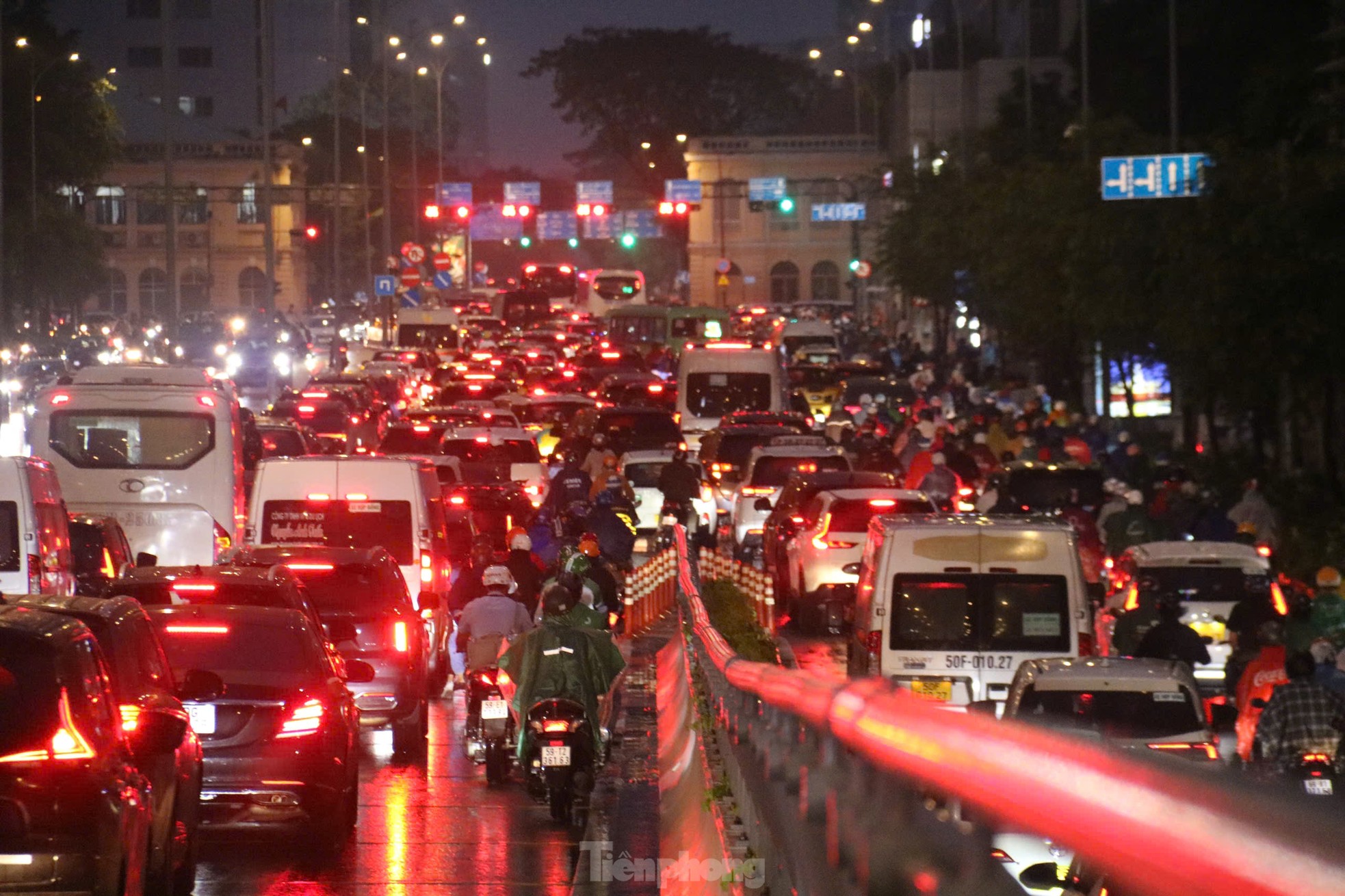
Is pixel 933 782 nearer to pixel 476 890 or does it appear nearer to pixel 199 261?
pixel 476 890

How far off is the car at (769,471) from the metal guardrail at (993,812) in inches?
897

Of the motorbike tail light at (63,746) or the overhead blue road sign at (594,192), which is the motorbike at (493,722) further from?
the overhead blue road sign at (594,192)

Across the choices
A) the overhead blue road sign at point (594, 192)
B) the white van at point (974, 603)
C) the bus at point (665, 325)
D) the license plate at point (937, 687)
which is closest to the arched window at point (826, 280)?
the overhead blue road sign at point (594, 192)

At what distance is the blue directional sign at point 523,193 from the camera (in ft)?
318

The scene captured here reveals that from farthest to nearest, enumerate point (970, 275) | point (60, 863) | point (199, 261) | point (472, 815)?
point (199, 261) < point (970, 275) < point (472, 815) < point (60, 863)

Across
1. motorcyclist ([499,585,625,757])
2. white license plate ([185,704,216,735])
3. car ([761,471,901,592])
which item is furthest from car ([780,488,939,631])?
white license plate ([185,704,216,735])

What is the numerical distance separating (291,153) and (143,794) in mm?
115431

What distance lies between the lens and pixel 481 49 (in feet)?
298

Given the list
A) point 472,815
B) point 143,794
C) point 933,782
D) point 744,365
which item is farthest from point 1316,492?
point 933,782

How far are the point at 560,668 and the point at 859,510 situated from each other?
10.9 metres

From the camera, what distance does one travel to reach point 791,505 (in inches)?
1018

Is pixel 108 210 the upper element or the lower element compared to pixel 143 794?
upper

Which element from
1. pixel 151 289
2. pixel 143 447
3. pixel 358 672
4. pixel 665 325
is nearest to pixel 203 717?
pixel 358 672

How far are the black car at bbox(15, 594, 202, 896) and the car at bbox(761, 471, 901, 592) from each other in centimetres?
1553
